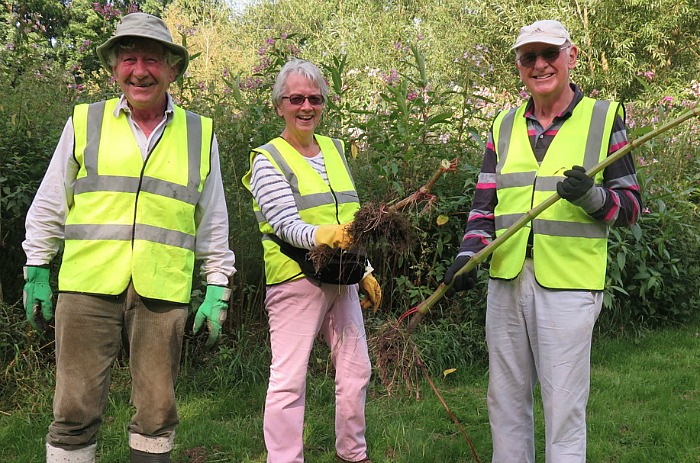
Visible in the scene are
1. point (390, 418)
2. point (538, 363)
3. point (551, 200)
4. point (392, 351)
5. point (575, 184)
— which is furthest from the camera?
point (390, 418)

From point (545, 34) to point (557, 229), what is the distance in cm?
80

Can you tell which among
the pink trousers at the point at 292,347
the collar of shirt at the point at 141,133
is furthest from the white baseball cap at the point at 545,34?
the collar of shirt at the point at 141,133

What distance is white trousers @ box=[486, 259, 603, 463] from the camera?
248 cm

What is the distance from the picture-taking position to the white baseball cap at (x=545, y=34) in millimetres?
2480

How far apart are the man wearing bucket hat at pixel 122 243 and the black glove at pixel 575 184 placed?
4.94ft

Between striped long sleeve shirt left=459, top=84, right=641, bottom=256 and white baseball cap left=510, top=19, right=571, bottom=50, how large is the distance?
0.81 ft

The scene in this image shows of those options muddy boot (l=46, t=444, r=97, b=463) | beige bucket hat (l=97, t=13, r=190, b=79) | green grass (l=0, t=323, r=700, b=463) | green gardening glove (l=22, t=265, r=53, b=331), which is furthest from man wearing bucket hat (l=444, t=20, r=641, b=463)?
green gardening glove (l=22, t=265, r=53, b=331)

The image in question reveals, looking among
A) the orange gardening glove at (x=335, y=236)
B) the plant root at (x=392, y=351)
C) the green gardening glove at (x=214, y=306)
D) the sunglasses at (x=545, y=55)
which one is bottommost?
the plant root at (x=392, y=351)

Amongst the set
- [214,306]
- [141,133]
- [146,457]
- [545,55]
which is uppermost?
[545,55]

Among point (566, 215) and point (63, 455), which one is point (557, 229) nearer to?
point (566, 215)

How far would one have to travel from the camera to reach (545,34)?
2494 mm

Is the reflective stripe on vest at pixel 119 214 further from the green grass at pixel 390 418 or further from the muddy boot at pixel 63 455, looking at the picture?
the green grass at pixel 390 418

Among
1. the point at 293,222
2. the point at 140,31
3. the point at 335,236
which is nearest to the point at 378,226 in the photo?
the point at 335,236

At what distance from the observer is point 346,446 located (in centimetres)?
329
